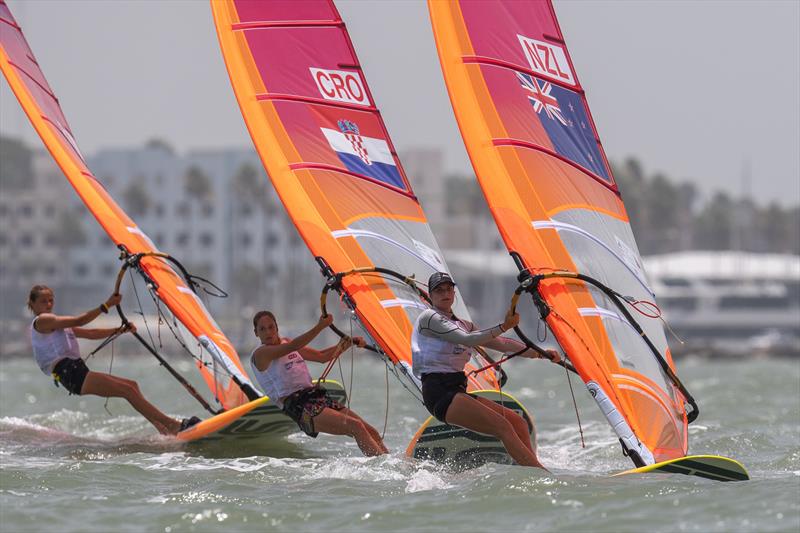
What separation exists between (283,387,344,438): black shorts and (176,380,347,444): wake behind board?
0.86 metres

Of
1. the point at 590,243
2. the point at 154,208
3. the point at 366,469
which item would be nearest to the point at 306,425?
the point at 366,469

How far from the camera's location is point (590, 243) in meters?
8.13

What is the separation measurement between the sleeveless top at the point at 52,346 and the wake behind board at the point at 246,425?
100cm

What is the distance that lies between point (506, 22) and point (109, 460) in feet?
12.5

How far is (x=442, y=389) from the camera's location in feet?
24.5

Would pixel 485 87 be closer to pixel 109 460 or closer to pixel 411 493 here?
pixel 411 493

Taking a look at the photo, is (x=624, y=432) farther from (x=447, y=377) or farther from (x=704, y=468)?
(x=447, y=377)

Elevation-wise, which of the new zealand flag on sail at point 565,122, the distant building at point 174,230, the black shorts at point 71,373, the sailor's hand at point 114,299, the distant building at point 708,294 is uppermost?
the distant building at point 174,230

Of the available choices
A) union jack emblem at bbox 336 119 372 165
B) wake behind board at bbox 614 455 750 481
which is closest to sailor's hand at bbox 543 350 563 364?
wake behind board at bbox 614 455 750 481

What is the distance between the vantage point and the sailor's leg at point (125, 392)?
10.0m

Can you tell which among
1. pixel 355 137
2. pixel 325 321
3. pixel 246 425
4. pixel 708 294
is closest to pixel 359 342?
pixel 325 321

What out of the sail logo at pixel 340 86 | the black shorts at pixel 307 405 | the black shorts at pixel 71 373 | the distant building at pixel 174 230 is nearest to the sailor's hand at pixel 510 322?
the black shorts at pixel 307 405

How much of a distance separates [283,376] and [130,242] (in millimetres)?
2887

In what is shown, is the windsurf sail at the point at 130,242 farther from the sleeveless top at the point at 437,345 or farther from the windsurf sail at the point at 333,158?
the sleeveless top at the point at 437,345
